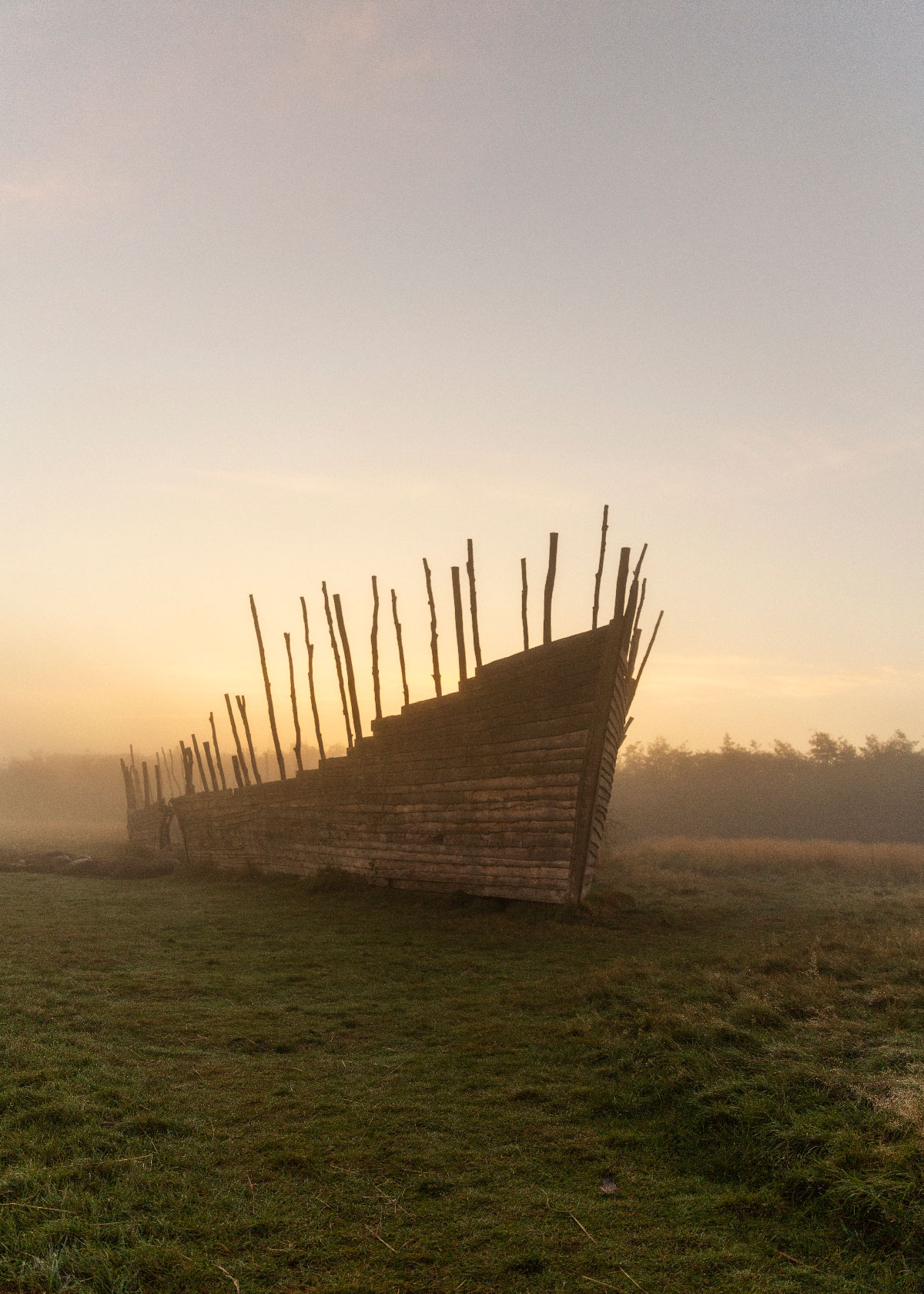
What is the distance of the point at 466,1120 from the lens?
4738 millimetres

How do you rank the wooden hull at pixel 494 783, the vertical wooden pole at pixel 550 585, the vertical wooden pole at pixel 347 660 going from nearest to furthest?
the wooden hull at pixel 494 783 < the vertical wooden pole at pixel 550 585 < the vertical wooden pole at pixel 347 660

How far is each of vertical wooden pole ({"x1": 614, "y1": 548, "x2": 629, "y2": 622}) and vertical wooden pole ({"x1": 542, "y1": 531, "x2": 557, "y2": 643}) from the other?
1.59 m

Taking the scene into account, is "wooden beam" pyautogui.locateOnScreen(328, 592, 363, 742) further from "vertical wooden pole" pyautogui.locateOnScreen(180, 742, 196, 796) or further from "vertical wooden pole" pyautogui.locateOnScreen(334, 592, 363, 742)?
"vertical wooden pole" pyautogui.locateOnScreen(180, 742, 196, 796)

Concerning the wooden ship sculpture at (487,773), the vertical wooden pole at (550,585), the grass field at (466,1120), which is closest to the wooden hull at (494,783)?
the wooden ship sculpture at (487,773)

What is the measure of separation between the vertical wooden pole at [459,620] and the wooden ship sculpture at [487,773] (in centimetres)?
3

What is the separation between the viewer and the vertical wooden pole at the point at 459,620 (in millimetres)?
14898

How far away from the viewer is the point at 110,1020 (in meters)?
6.57

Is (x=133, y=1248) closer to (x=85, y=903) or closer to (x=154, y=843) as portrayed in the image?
(x=85, y=903)

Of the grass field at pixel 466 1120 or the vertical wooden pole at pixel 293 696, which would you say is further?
the vertical wooden pole at pixel 293 696

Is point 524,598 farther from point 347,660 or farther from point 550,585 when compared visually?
point 347,660

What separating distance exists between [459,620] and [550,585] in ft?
7.03

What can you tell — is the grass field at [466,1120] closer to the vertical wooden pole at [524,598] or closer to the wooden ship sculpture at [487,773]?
the wooden ship sculpture at [487,773]

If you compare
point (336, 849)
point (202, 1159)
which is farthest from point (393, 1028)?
point (336, 849)

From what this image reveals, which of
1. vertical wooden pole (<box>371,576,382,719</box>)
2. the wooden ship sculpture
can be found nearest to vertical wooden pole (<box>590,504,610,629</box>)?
the wooden ship sculpture
